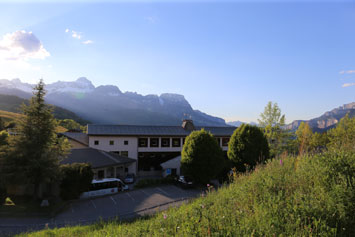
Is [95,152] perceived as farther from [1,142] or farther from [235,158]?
[235,158]

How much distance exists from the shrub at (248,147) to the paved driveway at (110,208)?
6.60 meters

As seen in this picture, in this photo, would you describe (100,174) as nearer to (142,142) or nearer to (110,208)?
(142,142)

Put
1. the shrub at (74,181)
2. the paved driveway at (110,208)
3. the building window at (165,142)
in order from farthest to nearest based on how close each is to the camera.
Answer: the building window at (165,142)
the shrub at (74,181)
the paved driveway at (110,208)

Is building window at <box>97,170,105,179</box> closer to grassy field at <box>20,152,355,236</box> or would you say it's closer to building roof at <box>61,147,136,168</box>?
building roof at <box>61,147,136,168</box>

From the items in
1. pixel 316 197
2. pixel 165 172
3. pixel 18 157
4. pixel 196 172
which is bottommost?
pixel 165 172

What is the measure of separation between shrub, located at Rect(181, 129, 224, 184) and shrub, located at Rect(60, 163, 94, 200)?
10.9m

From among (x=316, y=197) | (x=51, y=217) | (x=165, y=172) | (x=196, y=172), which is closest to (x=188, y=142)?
(x=196, y=172)

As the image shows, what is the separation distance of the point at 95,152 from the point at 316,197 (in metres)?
30.6

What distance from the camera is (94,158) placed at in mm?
28641

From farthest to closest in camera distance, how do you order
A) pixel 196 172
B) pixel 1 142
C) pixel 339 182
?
pixel 196 172 → pixel 1 142 → pixel 339 182

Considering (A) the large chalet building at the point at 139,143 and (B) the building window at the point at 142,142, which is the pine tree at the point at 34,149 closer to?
(A) the large chalet building at the point at 139,143

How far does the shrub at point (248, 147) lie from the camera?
24.9 metres

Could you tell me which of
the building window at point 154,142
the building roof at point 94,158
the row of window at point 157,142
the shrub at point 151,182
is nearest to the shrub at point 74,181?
the building roof at point 94,158

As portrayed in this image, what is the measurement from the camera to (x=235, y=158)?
25641mm
